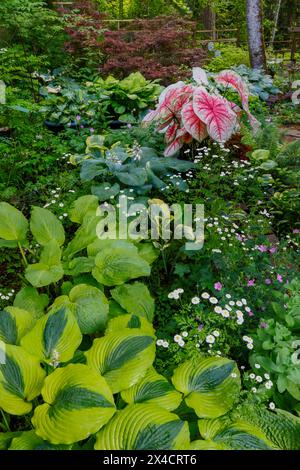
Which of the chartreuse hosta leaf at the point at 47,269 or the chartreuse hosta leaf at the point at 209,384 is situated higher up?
the chartreuse hosta leaf at the point at 47,269

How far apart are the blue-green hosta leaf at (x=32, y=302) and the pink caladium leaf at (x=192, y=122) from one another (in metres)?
1.53

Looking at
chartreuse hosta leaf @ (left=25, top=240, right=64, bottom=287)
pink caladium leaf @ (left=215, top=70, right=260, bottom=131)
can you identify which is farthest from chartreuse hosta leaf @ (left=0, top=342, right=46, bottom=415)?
pink caladium leaf @ (left=215, top=70, right=260, bottom=131)

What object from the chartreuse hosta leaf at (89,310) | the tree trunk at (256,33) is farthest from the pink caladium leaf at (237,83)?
the tree trunk at (256,33)

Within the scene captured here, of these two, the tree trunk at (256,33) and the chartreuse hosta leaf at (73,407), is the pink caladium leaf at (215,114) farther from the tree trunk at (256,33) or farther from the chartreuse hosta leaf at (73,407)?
the tree trunk at (256,33)

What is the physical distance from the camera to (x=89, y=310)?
1.65m

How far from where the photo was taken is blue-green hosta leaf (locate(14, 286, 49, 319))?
1842mm

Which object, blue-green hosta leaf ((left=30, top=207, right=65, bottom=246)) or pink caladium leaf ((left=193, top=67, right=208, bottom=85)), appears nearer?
blue-green hosta leaf ((left=30, top=207, right=65, bottom=246))

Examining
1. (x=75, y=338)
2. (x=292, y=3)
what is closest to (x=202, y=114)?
(x=75, y=338)

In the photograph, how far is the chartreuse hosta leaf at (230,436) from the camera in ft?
4.02

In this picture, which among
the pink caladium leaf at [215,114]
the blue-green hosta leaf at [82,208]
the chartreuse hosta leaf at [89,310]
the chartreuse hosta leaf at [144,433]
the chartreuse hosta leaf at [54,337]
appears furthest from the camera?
the pink caladium leaf at [215,114]

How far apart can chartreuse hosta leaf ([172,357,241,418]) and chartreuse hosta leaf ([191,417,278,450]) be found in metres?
0.04

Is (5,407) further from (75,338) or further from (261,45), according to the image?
(261,45)

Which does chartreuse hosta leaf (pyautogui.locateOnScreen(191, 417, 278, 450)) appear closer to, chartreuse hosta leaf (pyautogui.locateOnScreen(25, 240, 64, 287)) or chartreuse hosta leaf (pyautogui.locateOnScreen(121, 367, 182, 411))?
chartreuse hosta leaf (pyautogui.locateOnScreen(121, 367, 182, 411))
